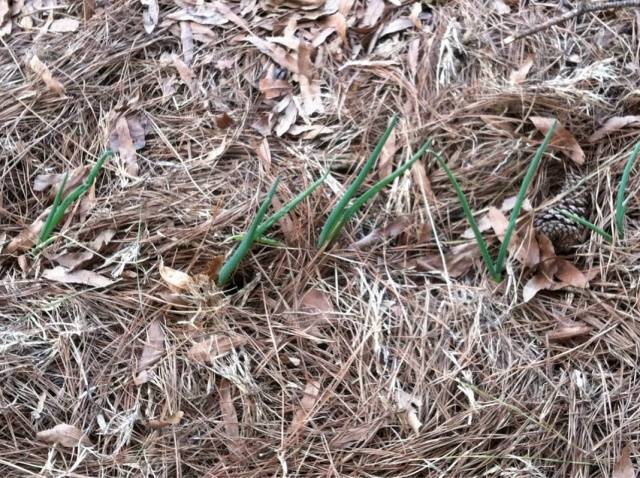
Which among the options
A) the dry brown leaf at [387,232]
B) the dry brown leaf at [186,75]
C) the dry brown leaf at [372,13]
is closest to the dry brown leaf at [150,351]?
the dry brown leaf at [387,232]

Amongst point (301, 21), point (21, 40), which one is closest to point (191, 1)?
point (301, 21)

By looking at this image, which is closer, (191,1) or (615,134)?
(615,134)

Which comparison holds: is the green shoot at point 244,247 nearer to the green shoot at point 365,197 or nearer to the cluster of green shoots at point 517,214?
the green shoot at point 365,197

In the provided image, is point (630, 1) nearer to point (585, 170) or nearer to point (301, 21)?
point (585, 170)

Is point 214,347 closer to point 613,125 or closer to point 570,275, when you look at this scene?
point 570,275

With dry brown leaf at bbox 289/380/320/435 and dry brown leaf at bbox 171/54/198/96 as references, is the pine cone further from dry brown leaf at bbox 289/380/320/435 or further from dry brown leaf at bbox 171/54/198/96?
dry brown leaf at bbox 171/54/198/96
